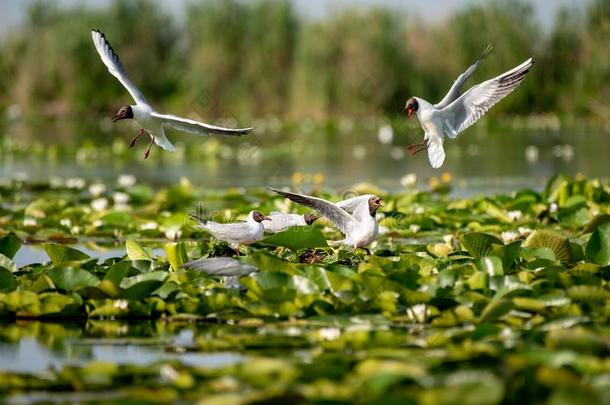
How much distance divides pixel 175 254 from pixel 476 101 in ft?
6.50

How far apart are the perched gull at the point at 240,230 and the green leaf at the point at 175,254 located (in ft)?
0.60

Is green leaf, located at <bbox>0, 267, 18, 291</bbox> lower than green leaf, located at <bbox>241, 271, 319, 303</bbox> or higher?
higher

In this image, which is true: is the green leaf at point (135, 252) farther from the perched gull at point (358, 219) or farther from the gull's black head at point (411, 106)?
the gull's black head at point (411, 106)

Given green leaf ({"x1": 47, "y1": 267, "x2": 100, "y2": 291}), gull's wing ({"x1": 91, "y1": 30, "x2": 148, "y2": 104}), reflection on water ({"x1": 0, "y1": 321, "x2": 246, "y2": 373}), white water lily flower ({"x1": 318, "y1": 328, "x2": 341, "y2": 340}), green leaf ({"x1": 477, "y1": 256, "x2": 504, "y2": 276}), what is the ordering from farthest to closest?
gull's wing ({"x1": 91, "y1": 30, "x2": 148, "y2": 104})
green leaf ({"x1": 477, "y1": 256, "x2": 504, "y2": 276})
green leaf ({"x1": 47, "y1": 267, "x2": 100, "y2": 291})
white water lily flower ({"x1": 318, "y1": 328, "x2": 341, "y2": 340})
reflection on water ({"x1": 0, "y1": 321, "x2": 246, "y2": 373})

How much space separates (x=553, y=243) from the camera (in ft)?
20.9

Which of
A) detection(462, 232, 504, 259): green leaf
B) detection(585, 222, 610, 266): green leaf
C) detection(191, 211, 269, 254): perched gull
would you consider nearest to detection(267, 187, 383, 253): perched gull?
detection(191, 211, 269, 254): perched gull

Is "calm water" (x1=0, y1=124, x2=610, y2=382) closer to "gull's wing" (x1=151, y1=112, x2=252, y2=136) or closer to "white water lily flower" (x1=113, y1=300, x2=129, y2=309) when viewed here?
"white water lily flower" (x1=113, y1=300, x2=129, y2=309)

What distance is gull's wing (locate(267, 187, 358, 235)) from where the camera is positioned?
6.03 m

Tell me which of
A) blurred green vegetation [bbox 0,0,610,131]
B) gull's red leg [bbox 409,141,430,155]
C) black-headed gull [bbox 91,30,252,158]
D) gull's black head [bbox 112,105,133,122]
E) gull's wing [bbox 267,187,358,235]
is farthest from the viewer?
blurred green vegetation [bbox 0,0,610,131]

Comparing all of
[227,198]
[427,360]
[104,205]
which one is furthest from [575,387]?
[227,198]

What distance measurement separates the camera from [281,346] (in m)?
4.80

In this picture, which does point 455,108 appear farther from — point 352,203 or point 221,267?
point 221,267

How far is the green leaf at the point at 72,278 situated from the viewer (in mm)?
5652

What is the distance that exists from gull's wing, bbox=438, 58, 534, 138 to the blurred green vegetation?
32.0 m
